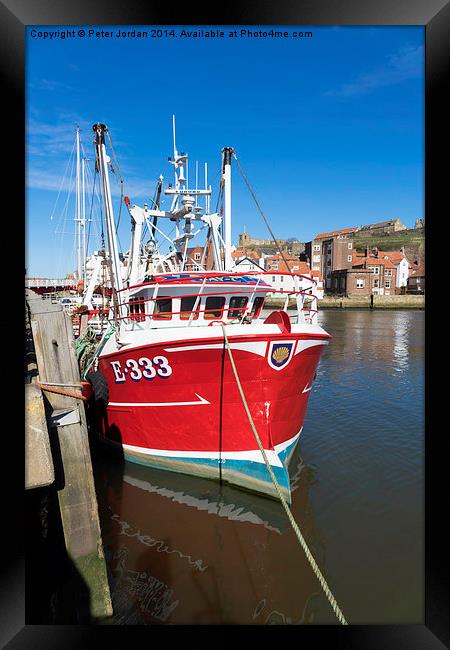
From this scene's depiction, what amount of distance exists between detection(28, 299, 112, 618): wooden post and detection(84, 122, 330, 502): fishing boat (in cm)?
237

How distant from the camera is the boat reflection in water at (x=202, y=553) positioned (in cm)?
445

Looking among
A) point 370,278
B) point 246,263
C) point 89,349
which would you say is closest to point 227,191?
point 89,349

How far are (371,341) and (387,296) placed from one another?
124 ft

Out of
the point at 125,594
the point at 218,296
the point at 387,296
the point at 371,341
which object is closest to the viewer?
the point at 125,594

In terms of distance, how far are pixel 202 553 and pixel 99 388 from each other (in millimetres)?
3653

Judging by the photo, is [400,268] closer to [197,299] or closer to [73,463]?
[197,299]

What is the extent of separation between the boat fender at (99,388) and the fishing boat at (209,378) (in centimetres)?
5

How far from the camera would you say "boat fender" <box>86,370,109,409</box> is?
7418mm

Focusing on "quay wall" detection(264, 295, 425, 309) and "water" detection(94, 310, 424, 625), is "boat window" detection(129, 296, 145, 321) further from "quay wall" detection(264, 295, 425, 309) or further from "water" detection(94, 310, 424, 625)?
"quay wall" detection(264, 295, 425, 309)
